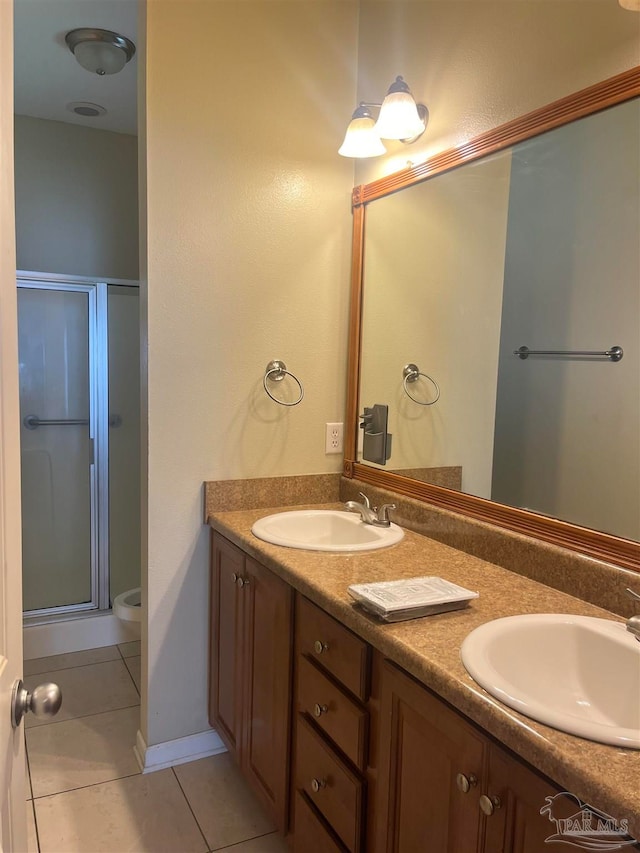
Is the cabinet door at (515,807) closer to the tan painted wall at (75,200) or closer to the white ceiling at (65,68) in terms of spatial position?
the white ceiling at (65,68)

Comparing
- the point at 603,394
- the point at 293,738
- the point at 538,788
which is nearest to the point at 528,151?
the point at 603,394

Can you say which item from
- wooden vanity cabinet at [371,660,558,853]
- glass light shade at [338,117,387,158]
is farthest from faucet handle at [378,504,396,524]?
glass light shade at [338,117,387,158]

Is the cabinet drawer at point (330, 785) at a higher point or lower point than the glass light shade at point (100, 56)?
lower

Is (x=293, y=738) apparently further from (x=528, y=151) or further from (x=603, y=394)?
(x=528, y=151)

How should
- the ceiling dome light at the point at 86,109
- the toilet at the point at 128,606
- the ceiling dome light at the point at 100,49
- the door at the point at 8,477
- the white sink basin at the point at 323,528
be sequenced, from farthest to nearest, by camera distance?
the ceiling dome light at the point at 86,109 < the toilet at the point at 128,606 < the ceiling dome light at the point at 100,49 < the white sink basin at the point at 323,528 < the door at the point at 8,477

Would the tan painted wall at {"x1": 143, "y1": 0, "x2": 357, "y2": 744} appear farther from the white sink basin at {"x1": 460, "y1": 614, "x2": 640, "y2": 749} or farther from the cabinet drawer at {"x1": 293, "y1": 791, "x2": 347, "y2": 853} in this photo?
the white sink basin at {"x1": 460, "y1": 614, "x2": 640, "y2": 749}

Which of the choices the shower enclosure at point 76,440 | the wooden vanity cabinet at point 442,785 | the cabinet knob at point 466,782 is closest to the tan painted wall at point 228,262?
the wooden vanity cabinet at point 442,785

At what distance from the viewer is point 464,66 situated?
170cm

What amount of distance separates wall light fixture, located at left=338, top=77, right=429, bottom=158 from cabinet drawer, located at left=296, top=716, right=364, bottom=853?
1663mm

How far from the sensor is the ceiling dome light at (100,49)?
2.31 meters

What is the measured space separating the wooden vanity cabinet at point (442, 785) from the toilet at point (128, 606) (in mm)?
1686

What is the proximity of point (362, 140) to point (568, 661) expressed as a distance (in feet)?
5.21

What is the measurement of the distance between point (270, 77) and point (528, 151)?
982mm

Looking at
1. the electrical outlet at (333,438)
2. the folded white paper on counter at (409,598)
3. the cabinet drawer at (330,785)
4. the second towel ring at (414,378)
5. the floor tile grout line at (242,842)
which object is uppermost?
the second towel ring at (414,378)
